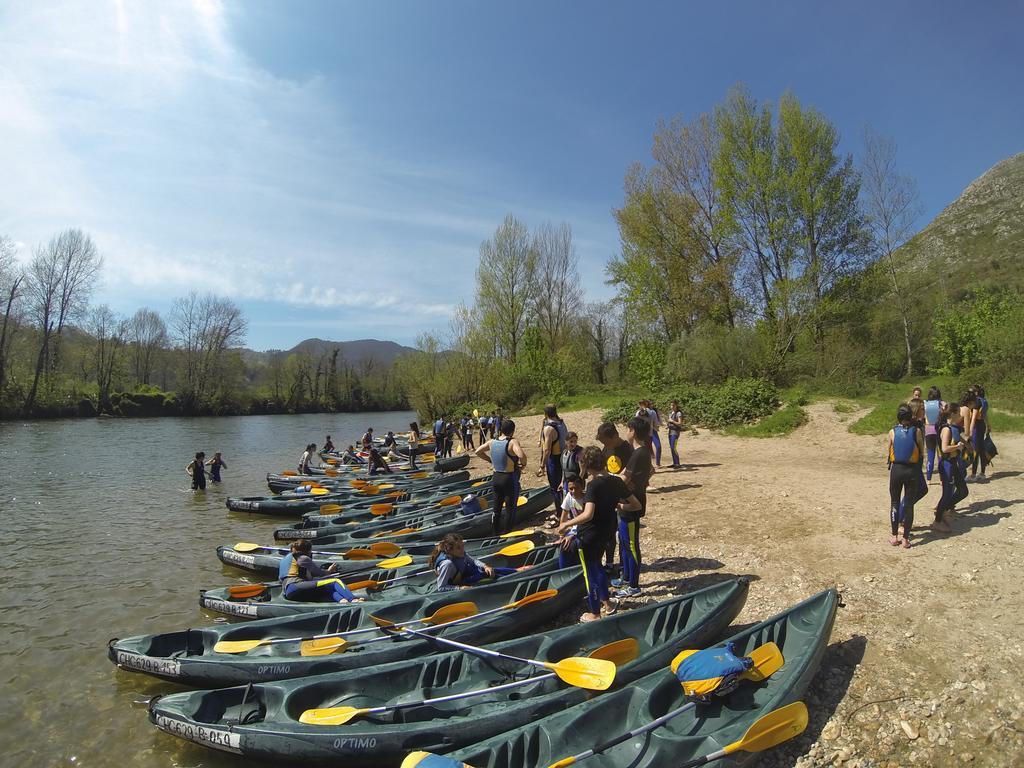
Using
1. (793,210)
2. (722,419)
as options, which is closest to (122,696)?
(722,419)

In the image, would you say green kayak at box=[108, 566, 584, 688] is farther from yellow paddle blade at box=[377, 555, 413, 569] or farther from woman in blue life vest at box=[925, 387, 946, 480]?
woman in blue life vest at box=[925, 387, 946, 480]

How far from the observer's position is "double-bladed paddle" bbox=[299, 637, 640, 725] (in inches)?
170

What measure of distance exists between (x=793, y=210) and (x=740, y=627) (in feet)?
79.8

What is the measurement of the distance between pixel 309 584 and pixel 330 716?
3.16 metres

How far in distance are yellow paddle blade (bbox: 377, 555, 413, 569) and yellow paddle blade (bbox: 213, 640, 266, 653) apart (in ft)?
8.18

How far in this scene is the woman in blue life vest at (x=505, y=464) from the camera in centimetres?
866

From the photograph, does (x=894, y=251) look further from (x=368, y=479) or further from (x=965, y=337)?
(x=368, y=479)

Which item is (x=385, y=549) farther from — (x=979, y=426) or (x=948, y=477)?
(x=979, y=426)

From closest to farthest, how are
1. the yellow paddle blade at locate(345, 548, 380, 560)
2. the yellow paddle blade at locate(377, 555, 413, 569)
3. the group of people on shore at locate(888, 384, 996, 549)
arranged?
the group of people on shore at locate(888, 384, 996, 549), the yellow paddle blade at locate(377, 555, 413, 569), the yellow paddle blade at locate(345, 548, 380, 560)

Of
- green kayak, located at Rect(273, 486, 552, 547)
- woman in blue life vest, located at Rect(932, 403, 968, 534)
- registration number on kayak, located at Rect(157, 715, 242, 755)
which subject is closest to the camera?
registration number on kayak, located at Rect(157, 715, 242, 755)

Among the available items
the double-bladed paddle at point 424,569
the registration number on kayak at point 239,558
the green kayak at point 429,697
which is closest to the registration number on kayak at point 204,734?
the green kayak at point 429,697

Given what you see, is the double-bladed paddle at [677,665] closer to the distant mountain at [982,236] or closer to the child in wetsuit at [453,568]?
the child in wetsuit at [453,568]

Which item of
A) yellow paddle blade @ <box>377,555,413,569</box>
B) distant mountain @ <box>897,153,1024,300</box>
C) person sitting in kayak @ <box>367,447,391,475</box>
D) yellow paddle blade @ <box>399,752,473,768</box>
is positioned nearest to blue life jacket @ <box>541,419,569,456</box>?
yellow paddle blade @ <box>377,555,413,569</box>

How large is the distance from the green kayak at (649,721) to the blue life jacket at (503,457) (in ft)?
14.9
